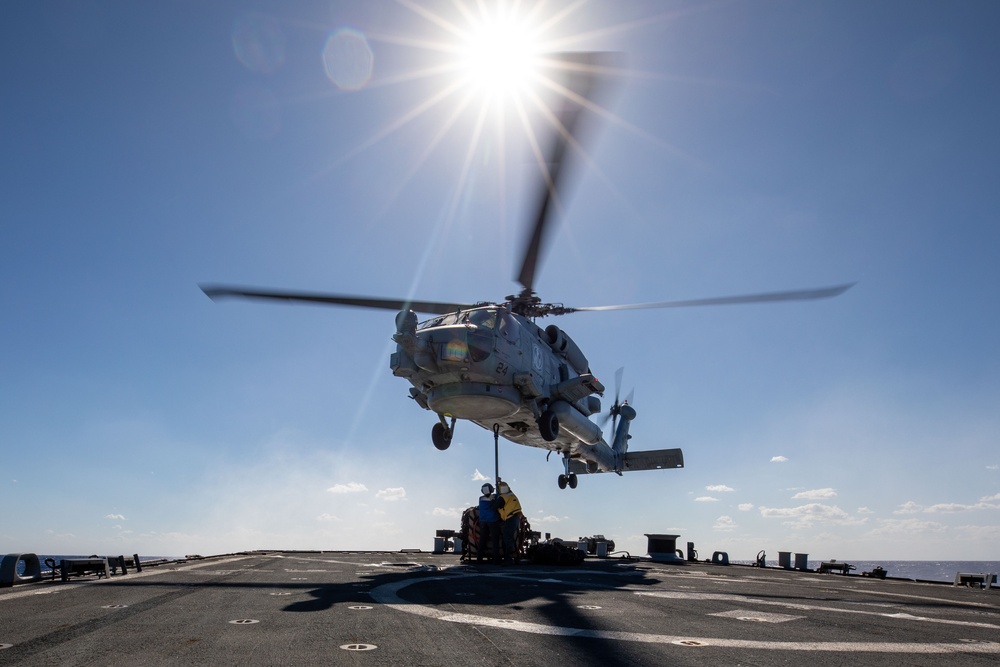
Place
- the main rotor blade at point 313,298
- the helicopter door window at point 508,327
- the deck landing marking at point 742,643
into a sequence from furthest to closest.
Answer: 1. the helicopter door window at point 508,327
2. the main rotor blade at point 313,298
3. the deck landing marking at point 742,643

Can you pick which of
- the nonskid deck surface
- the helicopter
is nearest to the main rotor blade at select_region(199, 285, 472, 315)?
the helicopter

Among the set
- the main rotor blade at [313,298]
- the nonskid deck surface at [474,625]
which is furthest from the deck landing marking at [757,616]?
the main rotor blade at [313,298]

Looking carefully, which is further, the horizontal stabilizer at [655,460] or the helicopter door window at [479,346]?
the horizontal stabilizer at [655,460]

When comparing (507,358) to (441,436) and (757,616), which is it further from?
(757,616)

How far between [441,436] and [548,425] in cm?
490

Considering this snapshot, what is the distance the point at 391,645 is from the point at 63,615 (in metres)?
5.27

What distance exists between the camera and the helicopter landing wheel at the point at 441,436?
90.1 ft

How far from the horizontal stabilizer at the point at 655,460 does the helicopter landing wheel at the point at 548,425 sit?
38.6 feet

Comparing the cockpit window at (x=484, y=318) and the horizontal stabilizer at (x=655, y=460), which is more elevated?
the cockpit window at (x=484, y=318)

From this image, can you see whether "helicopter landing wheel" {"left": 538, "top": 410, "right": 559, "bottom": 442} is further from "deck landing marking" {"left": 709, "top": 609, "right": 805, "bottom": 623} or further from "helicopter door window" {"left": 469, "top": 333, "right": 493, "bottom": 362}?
"deck landing marking" {"left": 709, "top": 609, "right": 805, "bottom": 623}

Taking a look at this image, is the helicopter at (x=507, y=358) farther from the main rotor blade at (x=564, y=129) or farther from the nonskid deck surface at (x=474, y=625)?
the nonskid deck surface at (x=474, y=625)

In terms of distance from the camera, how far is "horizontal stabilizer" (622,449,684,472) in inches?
1426

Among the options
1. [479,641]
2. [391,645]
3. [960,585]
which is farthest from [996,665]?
[960,585]

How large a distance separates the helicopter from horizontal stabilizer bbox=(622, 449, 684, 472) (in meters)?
5.22
